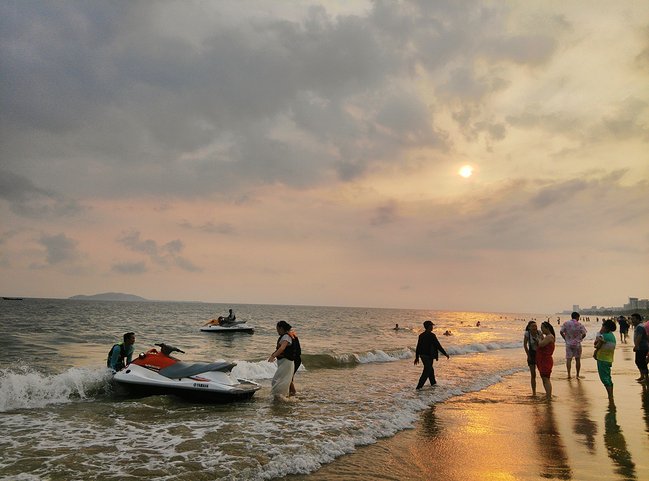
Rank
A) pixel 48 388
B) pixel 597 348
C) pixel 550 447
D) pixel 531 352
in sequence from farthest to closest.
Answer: pixel 531 352 < pixel 48 388 < pixel 597 348 < pixel 550 447

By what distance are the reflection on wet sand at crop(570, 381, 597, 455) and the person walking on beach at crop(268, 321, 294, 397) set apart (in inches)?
245

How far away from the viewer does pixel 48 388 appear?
1149 centimetres

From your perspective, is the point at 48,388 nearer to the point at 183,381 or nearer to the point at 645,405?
the point at 183,381

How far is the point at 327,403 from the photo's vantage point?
1099 cm

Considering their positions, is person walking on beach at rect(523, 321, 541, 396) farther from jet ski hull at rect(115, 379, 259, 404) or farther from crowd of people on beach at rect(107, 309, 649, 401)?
jet ski hull at rect(115, 379, 259, 404)

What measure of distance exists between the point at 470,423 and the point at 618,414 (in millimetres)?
3388

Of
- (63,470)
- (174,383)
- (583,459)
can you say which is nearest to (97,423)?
(174,383)

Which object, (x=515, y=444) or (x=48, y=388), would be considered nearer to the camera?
(x=515, y=444)

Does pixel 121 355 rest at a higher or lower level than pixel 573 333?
lower

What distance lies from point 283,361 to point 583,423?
656cm

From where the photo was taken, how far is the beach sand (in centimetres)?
582

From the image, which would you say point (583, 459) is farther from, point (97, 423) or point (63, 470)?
point (97, 423)

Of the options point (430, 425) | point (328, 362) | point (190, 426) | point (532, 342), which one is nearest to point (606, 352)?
point (532, 342)

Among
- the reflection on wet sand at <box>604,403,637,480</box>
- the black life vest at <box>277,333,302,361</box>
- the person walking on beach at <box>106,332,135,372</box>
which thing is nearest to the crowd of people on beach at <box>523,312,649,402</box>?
the reflection on wet sand at <box>604,403,637,480</box>
